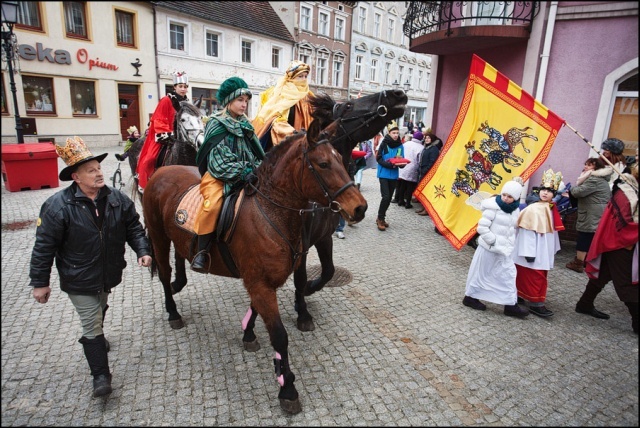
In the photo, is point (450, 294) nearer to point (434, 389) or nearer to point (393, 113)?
point (434, 389)

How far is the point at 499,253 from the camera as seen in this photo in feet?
14.8

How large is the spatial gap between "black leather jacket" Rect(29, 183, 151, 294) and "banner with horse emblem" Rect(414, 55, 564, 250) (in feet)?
13.9

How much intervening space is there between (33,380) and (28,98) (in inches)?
663

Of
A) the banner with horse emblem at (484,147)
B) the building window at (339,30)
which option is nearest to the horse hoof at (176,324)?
the banner with horse emblem at (484,147)

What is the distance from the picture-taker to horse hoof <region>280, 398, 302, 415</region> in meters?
2.94

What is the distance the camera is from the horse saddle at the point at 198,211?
325 cm

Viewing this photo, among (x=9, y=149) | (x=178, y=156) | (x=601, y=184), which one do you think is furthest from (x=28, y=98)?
(x=601, y=184)

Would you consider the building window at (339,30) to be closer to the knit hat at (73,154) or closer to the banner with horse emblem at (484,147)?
the banner with horse emblem at (484,147)

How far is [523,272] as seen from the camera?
4.71 metres

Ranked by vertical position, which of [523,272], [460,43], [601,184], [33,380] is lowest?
[33,380]

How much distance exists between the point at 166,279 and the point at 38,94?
16373mm

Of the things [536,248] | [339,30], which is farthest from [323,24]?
[536,248]

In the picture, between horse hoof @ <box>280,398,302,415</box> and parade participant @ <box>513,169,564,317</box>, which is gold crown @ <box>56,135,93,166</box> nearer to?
horse hoof @ <box>280,398,302,415</box>

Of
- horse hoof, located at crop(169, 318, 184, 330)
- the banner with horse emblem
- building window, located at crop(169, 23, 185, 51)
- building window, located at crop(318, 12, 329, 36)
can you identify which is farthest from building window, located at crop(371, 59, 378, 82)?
horse hoof, located at crop(169, 318, 184, 330)
